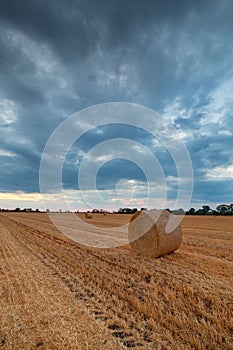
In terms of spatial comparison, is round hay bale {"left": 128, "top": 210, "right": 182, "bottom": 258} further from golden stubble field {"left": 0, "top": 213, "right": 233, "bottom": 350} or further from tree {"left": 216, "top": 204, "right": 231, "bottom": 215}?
tree {"left": 216, "top": 204, "right": 231, "bottom": 215}

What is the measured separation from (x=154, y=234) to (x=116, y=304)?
4.62 meters

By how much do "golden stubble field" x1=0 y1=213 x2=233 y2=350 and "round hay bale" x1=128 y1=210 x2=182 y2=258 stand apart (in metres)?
0.92

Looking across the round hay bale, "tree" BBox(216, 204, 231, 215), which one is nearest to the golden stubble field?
Answer: the round hay bale

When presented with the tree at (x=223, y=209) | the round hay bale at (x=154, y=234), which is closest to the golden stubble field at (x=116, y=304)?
the round hay bale at (x=154, y=234)

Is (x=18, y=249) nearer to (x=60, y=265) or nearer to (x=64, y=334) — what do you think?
(x=60, y=265)

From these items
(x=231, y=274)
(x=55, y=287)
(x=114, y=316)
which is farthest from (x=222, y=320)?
(x=55, y=287)

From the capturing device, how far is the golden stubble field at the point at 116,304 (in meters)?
3.43

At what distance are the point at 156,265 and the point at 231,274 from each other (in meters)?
2.04

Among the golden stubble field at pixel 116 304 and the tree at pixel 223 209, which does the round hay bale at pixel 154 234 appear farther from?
the tree at pixel 223 209

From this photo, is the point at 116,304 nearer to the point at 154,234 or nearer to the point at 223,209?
the point at 154,234

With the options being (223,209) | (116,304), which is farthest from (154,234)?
(223,209)

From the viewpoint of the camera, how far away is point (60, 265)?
7.45 m

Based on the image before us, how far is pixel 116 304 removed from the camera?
15.2 ft

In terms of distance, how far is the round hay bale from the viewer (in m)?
8.85
